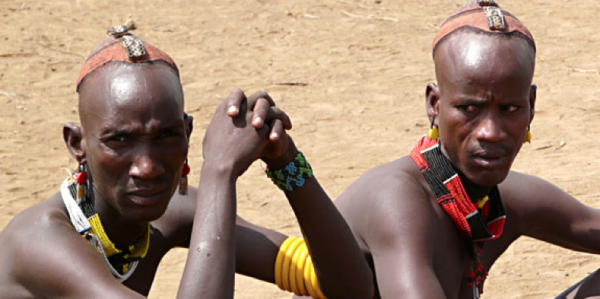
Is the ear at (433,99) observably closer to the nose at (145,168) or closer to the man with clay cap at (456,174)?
the man with clay cap at (456,174)

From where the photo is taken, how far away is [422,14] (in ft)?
37.7

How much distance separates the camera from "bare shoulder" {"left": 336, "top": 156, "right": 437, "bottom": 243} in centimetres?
382

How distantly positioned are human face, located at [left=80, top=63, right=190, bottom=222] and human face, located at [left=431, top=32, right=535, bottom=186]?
112 cm

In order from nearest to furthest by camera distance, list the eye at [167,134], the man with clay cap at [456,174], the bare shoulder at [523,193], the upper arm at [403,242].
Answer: the eye at [167,134] < the upper arm at [403,242] < the man with clay cap at [456,174] < the bare shoulder at [523,193]

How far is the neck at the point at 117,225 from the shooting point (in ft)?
11.7

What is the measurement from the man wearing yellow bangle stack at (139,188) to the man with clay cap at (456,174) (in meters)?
0.22

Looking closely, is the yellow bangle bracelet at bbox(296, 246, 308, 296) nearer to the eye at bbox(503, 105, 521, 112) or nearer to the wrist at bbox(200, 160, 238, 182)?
the wrist at bbox(200, 160, 238, 182)

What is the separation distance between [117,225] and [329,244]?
0.77 meters

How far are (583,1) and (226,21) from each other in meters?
4.26

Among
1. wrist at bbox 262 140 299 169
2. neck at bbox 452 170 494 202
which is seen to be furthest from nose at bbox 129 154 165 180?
neck at bbox 452 170 494 202

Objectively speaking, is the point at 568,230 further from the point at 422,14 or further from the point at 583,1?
the point at 583,1

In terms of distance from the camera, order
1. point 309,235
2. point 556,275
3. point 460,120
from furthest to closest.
Result: 1. point 556,275
2. point 460,120
3. point 309,235

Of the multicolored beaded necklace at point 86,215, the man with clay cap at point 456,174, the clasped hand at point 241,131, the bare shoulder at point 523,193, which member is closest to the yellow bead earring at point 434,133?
the man with clay cap at point 456,174

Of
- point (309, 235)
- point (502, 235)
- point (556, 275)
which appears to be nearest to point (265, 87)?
point (556, 275)
